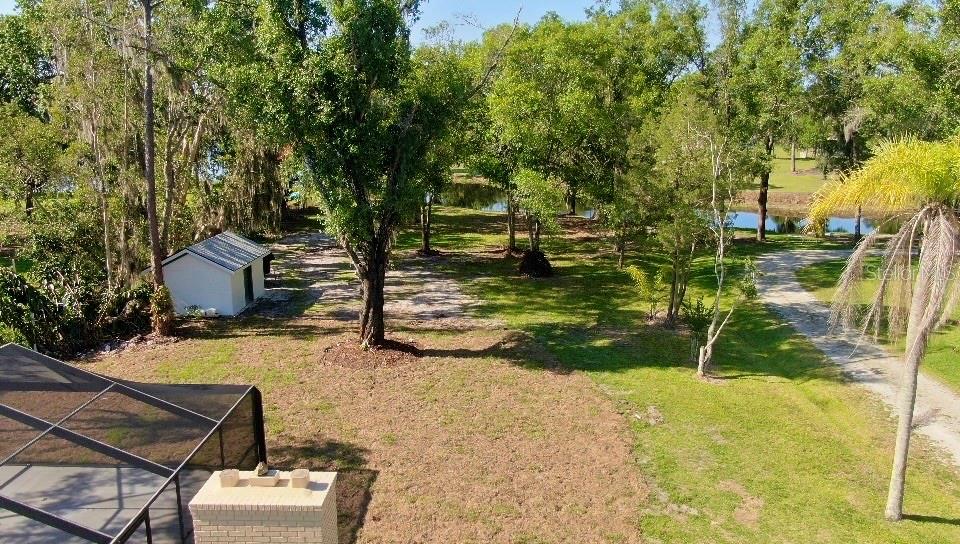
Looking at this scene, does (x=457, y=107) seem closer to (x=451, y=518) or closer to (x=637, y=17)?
(x=451, y=518)

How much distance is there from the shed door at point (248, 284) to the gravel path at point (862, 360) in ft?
54.2

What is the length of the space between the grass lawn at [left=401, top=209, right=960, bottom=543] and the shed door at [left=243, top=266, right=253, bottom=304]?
296 inches

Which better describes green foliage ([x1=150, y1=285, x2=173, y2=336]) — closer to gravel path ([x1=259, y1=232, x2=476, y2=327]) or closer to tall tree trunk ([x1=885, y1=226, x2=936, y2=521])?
gravel path ([x1=259, y1=232, x2=476, y2=327])

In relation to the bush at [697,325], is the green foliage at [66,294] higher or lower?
higher

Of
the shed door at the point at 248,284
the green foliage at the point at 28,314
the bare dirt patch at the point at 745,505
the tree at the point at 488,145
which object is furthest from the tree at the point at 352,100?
the bare dirt patch at the point at 745,505

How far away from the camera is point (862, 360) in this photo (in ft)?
52.2

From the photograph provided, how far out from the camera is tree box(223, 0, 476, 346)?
14312mm

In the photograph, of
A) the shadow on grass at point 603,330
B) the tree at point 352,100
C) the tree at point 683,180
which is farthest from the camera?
the tree at point 683,180

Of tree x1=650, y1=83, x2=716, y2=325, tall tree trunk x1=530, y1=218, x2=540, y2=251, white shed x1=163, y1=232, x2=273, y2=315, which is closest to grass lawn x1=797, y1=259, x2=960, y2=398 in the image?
tree x1=650, y1=83, x2=716, y2=325

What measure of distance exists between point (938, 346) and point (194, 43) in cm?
2015

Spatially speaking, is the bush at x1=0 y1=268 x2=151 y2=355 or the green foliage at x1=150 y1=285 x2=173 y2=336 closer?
the bush at x1=0 y1=268 x2=151 y2=355

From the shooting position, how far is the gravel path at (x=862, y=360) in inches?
490

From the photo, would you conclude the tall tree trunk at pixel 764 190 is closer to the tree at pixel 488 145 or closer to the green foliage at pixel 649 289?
the green foliage at pixel 649 289

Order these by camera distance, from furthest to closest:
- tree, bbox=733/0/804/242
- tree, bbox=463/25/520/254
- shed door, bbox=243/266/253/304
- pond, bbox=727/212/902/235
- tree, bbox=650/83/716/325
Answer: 1. pond, bbox=727/212/902/235
2. tree, bbox=733/0/804/242
3. tree, bbox=463/25/520/254
4. shed door, bbox=243/266/253/304
5. tree, bbox=650/83/716/325
